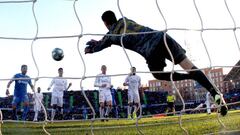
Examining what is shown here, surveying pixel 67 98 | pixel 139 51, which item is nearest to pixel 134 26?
pixel 139 51

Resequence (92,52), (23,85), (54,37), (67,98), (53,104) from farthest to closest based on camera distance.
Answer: (67,98)
(53,104)
(23,85)
(92,52)
(54,37)

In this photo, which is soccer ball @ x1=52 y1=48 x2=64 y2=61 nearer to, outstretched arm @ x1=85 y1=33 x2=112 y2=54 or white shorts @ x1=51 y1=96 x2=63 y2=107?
outstretched arm @ x1=85 y1=33 x2=112 y2=54

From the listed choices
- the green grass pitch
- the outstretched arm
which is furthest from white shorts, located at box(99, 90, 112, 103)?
the outstretched arm

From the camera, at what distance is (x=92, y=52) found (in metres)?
4.22

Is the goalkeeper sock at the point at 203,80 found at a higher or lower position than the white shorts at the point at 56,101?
lower

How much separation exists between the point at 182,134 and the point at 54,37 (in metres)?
1.72

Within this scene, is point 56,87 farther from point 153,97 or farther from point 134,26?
point 153,97

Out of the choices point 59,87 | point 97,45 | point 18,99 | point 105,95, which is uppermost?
point 59,87

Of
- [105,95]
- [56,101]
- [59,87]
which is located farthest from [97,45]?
[56,101]

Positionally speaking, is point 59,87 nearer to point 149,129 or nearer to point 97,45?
point 149,129

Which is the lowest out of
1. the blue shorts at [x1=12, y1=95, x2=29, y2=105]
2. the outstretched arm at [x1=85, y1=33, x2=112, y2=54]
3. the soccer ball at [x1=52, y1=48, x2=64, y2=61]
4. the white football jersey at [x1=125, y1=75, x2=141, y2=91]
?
the blue shorts at [x1=12, y1=95, x2=29, y2=105]

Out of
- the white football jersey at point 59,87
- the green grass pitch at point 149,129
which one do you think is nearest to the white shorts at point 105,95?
the white football jersey at point 59,87

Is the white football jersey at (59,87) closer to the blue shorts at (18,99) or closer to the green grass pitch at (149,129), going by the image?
the blue shorts at (18,99)

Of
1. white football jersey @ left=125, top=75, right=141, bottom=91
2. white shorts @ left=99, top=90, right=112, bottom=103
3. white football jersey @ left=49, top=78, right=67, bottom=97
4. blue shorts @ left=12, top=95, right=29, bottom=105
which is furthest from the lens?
white football jersey @ left=49, top=78, right=67, bottom=97
